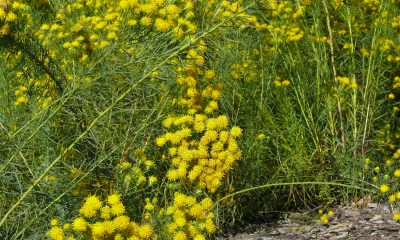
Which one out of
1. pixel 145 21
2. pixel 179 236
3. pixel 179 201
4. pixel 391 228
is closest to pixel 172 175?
pixel 179 201

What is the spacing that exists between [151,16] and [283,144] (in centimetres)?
165

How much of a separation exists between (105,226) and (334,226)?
67.8 inches

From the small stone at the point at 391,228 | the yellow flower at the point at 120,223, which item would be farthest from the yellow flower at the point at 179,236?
the small stone at the point at 391,228

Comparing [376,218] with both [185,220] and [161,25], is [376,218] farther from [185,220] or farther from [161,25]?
[161,25]

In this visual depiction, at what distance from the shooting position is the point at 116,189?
7.84ft

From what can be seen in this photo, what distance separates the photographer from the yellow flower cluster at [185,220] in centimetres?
204

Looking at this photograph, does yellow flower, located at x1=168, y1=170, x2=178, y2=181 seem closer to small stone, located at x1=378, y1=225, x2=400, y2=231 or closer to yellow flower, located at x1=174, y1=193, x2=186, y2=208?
yellow flower, located at x1=174, y1=193, x2=186, y2=208

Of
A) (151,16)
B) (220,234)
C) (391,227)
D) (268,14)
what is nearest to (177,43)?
(151,16)

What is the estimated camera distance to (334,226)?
2.97 metres

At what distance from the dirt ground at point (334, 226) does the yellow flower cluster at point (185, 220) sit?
0.77 meters

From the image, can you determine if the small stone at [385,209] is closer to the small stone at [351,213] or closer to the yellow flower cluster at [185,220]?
the small stone at [351,213]

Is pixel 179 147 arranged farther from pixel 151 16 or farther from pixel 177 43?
pixel 151 16

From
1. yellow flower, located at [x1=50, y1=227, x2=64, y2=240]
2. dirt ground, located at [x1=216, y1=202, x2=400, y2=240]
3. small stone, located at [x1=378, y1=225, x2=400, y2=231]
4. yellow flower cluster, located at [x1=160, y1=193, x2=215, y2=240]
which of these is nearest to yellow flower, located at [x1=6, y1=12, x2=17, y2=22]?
yellow flower, located at [x1=50, y1=227, x2=64, y2=240]

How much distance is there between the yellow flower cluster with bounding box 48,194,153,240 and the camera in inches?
72.4
